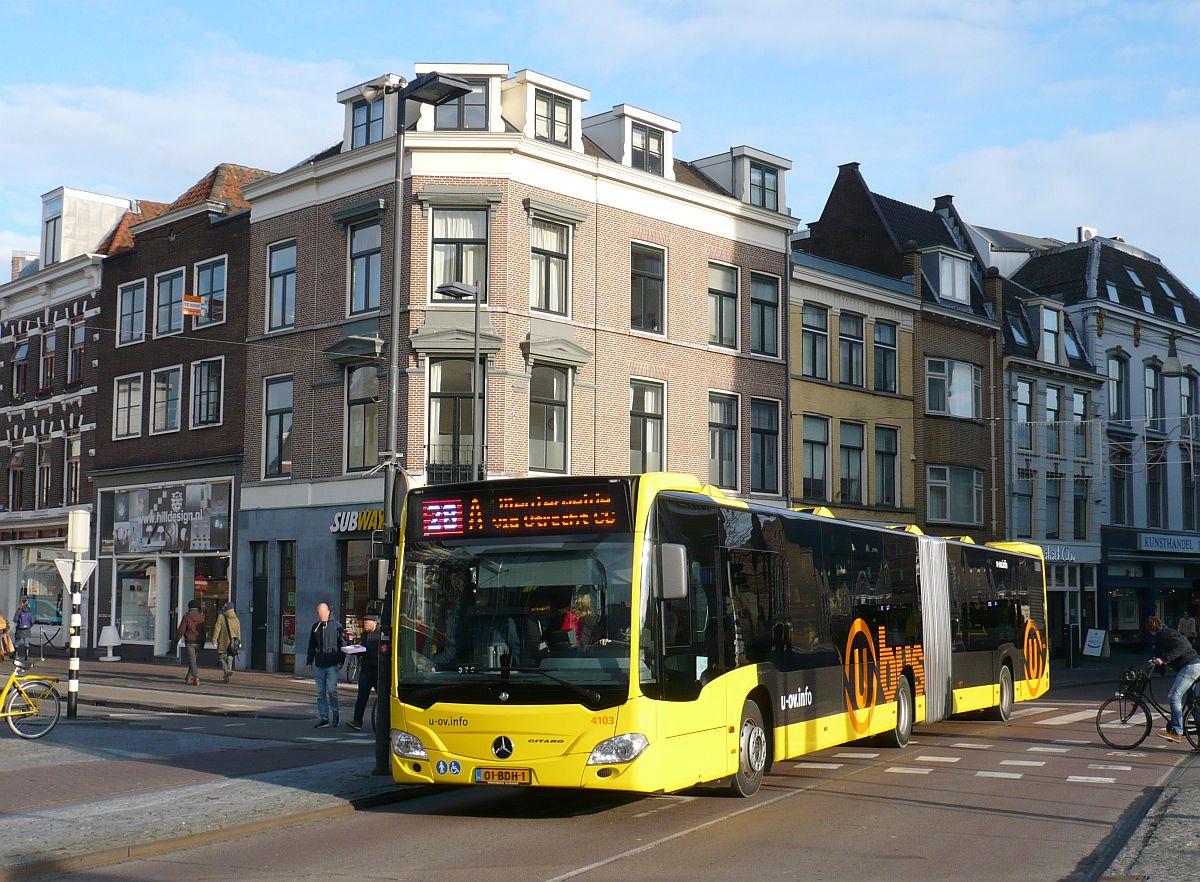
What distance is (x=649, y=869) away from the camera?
29.7 feet

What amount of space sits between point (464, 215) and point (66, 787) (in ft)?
59.5

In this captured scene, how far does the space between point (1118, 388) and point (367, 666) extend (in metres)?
37.4

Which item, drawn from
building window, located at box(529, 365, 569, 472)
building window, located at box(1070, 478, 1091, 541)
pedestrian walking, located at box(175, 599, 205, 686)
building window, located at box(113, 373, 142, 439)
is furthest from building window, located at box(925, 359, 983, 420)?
building window, located at box(113, 373, 142, 439)

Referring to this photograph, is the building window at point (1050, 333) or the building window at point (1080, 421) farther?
the building window at point (1080, 421)

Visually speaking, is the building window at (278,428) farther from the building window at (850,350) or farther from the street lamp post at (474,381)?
the building window at (850,350)

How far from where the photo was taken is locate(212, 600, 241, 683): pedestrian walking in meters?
28.7

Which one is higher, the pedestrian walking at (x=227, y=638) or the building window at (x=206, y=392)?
the building window at (x=206, y=392)

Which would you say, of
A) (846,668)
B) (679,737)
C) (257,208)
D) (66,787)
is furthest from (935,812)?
(257,208)

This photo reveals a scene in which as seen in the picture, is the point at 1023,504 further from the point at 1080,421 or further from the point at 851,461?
the point at 851,461

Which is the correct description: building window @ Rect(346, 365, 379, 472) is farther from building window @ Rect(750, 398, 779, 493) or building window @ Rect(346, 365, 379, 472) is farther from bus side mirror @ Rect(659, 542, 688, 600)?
bus side mirror @ Rect(659, 542, 688, 600)

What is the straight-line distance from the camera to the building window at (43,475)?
42188mm

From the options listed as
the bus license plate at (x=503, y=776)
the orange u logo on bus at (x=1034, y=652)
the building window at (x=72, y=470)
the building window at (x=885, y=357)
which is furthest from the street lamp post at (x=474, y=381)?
the building window at (x=72, y=470)

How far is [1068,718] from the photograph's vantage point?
22.4 meters

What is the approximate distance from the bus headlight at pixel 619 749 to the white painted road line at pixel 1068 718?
41.3 ft
